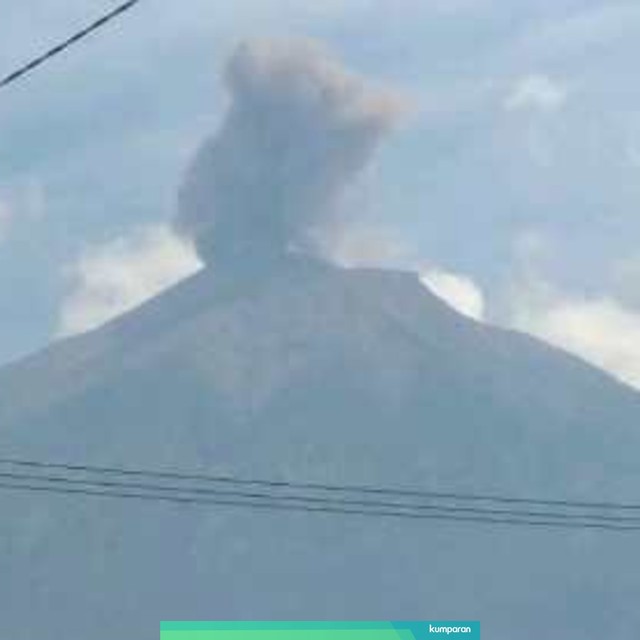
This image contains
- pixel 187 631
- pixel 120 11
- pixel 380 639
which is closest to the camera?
pixel 120 11

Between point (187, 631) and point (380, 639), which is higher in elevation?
point (380, 639)

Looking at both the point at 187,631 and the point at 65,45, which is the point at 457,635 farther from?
the point at 65,45

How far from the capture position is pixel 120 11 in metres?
26.5

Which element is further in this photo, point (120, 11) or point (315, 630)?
point (315, 630)

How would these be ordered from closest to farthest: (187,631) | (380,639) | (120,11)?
(120,11), (187,631), (380,639)

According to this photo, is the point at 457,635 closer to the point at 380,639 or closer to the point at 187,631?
the point at 187,631

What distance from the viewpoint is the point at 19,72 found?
27797 millimetres

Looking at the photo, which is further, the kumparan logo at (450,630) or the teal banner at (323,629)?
the kumparan logo at (450,630)

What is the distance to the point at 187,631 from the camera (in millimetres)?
49656

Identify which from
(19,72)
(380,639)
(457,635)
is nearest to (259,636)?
(457,635)

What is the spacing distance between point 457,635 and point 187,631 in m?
7.44

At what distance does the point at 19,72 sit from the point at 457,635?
28224 mm

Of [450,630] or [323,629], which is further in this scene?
[450,630]

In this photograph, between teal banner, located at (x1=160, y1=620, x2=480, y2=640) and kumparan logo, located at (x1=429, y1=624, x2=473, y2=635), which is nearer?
teal banner, located at (x1=160, y1=620, x2=480, y2=640)
